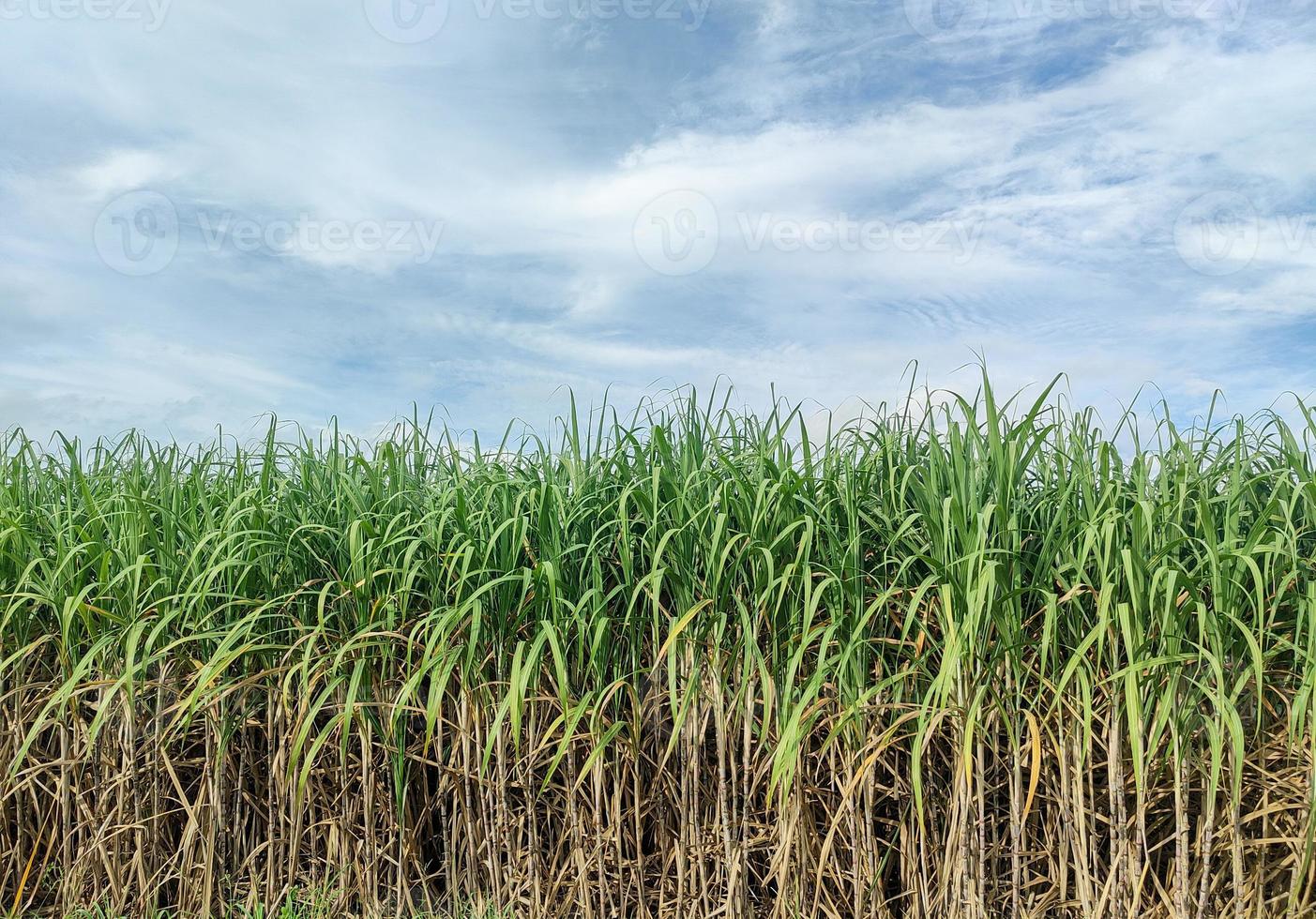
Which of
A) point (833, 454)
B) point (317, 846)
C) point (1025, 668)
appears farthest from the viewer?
point (317, 846)

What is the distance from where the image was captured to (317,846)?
10.6ft

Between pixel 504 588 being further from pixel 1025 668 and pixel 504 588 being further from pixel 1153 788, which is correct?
pixel 1153 788

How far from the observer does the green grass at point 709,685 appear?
8.41ft

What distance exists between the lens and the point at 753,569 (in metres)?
2.82

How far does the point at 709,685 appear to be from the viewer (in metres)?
2.79

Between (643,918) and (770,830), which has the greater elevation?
(770,830)

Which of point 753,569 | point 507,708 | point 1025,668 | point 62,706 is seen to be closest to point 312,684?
point 507,708

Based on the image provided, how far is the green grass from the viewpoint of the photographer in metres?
2.56

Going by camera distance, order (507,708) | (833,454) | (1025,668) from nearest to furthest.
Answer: (1025,668) < (507,708) < (833,454)

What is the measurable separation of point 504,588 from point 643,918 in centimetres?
110

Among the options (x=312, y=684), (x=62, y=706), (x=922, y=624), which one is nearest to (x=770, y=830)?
(x=922, y=624)

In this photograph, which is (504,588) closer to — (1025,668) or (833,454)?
(833,454)

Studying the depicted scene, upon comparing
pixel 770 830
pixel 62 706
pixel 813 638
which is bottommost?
pixel 770 830

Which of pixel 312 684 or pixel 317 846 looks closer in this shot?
pixel 312 684
